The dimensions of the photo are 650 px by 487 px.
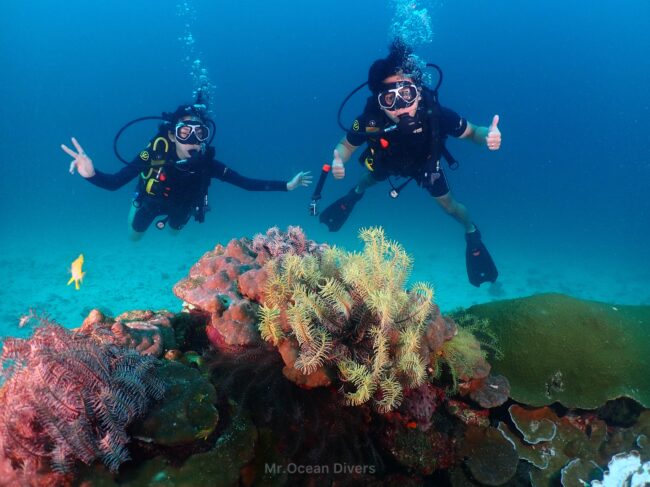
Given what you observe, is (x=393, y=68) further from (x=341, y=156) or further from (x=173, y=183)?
(x=173, y=183)

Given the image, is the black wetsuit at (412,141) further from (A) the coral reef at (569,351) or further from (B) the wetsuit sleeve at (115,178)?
(B) the wetsuit sleeve at (115,178)

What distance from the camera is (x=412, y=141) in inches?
299

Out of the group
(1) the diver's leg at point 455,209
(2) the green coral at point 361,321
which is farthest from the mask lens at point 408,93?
(2) the green coral at point 361,321

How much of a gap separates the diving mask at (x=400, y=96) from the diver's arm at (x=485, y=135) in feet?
4.83

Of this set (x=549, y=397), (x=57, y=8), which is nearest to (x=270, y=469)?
(x=549, y=397)

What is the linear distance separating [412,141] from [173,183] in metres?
5.51

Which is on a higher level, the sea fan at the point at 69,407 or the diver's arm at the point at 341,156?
the diver's arm at the point at 341,156

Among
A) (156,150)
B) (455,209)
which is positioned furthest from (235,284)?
(455,209)

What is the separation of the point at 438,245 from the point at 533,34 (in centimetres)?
12442

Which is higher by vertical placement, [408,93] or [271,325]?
[408,93]

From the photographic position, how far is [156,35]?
129 meters

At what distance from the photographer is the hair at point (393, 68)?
7.16 meters

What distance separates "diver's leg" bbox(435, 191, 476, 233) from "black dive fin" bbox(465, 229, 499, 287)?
10.2 inches

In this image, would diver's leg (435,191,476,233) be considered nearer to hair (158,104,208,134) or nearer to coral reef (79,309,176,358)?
hair (158,104,208,134)
